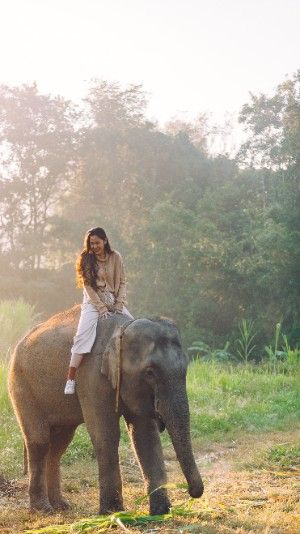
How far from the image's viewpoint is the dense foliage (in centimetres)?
2612

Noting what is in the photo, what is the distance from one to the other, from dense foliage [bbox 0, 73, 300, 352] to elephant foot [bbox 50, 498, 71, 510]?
749 inches

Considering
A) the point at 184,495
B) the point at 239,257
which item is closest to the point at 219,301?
the point at 239,257

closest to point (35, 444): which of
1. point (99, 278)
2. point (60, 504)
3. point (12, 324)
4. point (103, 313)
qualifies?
point (60, 504)

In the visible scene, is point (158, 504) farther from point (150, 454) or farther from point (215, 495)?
point (215, 495)

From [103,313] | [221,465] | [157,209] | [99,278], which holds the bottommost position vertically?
[221,465]

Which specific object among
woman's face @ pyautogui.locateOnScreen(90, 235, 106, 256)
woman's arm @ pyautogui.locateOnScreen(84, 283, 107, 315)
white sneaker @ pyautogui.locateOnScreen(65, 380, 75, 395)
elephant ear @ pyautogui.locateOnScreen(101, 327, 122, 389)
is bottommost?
white sneaker @ pyautogui.locateOnScreen(65, 380, 75, 395)

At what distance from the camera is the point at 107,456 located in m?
5.52

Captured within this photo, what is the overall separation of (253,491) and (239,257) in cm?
1988

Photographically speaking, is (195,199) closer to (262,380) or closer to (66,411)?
(262,380)

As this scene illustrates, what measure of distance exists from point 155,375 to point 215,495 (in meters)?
1.36

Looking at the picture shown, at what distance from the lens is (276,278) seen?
2539 cm

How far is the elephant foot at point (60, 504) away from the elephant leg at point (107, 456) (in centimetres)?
94

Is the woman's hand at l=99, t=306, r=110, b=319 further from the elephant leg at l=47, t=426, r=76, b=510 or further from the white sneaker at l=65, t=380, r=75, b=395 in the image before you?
the elephant leg at l=47, t=426, r=76, b=510

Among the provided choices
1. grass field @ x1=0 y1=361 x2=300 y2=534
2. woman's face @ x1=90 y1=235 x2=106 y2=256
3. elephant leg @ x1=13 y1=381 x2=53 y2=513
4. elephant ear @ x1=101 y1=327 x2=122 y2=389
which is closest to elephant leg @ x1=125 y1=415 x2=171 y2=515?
grass field @ x1=0 y1=361 x2=300 y2=534
